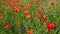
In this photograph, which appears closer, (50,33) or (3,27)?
(50,33)

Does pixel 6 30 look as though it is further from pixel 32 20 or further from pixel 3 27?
pixel 32 20

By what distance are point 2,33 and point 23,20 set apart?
1.15 ft

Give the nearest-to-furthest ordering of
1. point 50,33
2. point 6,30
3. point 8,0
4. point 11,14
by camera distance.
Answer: point 50,33 < point 6,30 < point 11,14 < point 8,0

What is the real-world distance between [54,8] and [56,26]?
569mm

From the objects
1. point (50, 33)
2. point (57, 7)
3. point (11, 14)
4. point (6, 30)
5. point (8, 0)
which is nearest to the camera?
point (50, 33)

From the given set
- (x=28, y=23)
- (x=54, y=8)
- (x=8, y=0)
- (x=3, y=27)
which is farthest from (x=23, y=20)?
(x=8, y=0)

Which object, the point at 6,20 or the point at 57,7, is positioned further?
the point at 57,7

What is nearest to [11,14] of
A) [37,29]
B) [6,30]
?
[6,30]

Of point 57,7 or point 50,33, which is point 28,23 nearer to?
point 50,33

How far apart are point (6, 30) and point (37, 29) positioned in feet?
1.46

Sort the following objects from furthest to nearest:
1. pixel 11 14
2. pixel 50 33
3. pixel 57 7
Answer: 1. pixel 57 7
2. pixel 11 14
3. pixel 50 33

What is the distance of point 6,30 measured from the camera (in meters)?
2.92

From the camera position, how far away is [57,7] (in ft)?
11.4

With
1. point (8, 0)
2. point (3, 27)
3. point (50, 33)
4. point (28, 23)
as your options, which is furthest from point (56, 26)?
point (8, 0)
